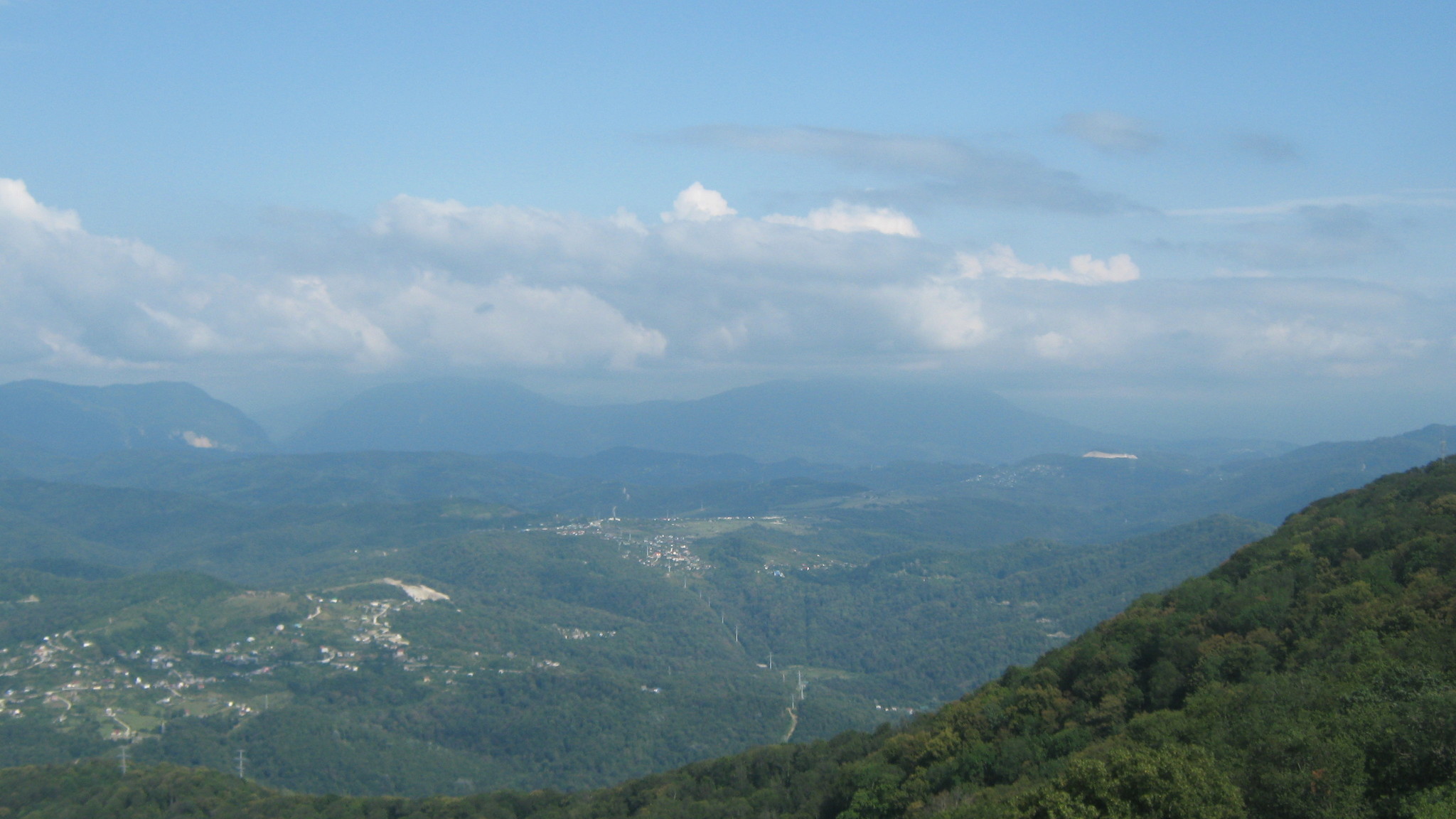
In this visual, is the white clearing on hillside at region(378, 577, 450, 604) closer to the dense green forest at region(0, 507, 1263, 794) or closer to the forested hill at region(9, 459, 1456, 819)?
the dense green forest at region(0, 507, 1263, 794)

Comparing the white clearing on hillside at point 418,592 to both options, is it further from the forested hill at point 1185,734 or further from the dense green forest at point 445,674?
the forested hill at point 1185,734

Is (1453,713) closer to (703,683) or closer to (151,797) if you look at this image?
(151,797)

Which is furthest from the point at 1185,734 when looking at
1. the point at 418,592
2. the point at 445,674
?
the point at 418,592

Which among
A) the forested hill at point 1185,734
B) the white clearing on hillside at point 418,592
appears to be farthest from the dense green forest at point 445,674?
the forested hill at point 1185,734

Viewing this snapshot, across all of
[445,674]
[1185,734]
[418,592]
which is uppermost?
[1185,734]

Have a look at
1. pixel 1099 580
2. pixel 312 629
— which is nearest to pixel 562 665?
pixel 312 629

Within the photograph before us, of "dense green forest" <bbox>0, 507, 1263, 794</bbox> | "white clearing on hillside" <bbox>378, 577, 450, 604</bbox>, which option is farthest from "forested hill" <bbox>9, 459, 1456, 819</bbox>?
"white clearing on hillside" <bbox>378, 577, 450, 604</bbox>

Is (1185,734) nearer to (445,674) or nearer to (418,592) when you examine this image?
(445,674)
